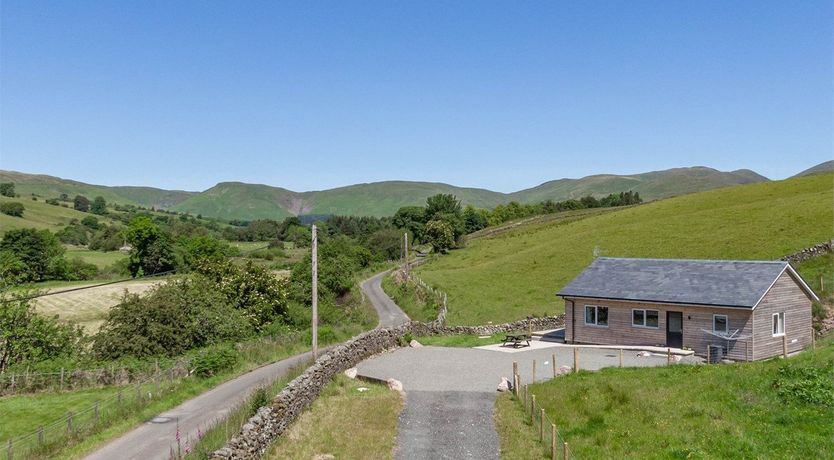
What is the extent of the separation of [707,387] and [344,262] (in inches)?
2272

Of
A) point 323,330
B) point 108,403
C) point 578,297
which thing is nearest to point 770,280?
point 578,297

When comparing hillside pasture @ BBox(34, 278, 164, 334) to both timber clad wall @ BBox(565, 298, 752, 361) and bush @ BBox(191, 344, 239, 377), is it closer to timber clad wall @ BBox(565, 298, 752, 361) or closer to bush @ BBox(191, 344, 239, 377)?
bush @ BBox(191, 344, 239, 377)

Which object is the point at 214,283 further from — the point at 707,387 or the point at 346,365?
the point at 707,387

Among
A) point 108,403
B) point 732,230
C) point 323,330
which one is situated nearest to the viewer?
point 108,403

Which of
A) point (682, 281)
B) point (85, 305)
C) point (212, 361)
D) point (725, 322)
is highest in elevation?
point (682, 281)

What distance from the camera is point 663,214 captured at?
84438mm

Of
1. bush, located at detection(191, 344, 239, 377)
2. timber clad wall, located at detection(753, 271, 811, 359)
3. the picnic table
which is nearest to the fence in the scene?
bush, located at detection(191, 344, 239, 377)

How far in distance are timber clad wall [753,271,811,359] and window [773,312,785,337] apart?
0.80 ft

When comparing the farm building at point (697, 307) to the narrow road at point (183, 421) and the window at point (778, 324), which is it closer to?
the window at point (778, 324)

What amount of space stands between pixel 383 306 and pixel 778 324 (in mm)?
40736

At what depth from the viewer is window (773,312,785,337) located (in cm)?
3362

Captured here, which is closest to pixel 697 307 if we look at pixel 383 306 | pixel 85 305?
pixel 383 306

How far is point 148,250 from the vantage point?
378 feet

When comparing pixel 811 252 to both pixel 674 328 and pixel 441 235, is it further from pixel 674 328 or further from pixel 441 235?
pixel 441 235
